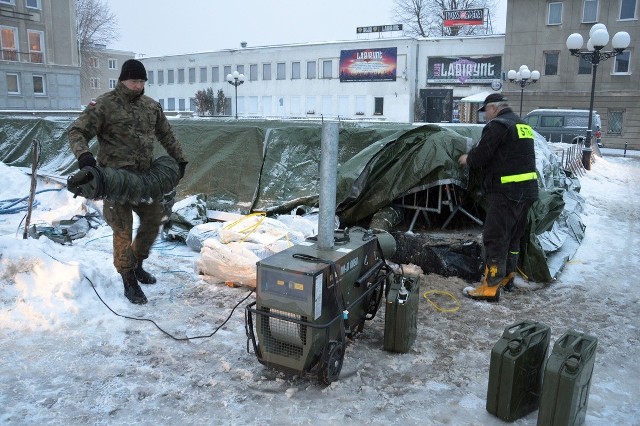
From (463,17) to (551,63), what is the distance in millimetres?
10648

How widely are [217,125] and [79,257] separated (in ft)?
11.6

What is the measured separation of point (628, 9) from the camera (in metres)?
28.9

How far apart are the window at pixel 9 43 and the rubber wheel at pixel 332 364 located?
114 ft

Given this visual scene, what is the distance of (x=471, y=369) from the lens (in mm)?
3594

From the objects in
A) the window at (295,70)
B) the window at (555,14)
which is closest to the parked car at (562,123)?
the window at (555,14)

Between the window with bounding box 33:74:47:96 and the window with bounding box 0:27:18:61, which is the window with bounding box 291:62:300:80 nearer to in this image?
the window with bounding box 33:74:47:96

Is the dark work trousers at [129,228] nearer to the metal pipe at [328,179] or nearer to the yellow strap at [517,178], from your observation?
the metal pipe at [328,179]

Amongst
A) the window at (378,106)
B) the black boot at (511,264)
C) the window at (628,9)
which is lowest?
the black boot at (511,264)

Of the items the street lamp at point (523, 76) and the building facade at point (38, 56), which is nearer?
the street lamp at point (523, 76)

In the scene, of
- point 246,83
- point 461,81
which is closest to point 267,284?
point 461,81

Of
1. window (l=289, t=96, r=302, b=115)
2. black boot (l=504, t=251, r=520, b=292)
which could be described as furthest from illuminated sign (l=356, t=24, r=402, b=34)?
black boot (l=504, t=251, r=520, b=292)

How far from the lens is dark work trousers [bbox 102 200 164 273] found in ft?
14.6

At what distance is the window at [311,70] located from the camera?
4106 centimetres

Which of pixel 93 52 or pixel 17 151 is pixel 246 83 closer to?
pixel 93 52
